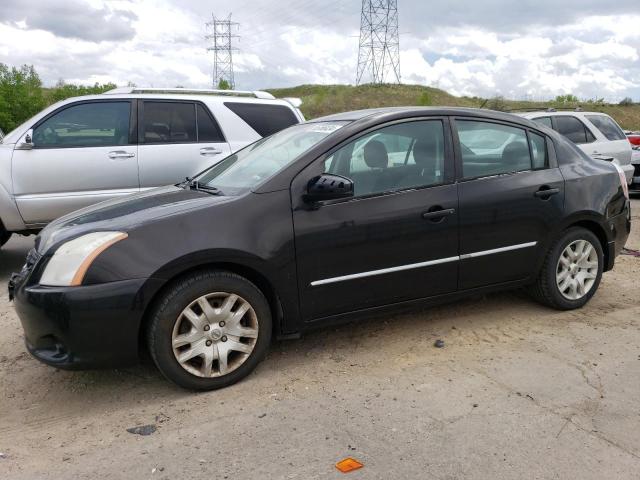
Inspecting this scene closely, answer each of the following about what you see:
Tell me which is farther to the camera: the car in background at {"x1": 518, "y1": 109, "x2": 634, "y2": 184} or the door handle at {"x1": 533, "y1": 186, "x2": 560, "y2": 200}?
the car in background at {"x1": 518, "y1": 109, "x2": 634, "y2": 184}

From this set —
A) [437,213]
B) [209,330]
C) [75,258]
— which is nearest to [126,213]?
[75,258]

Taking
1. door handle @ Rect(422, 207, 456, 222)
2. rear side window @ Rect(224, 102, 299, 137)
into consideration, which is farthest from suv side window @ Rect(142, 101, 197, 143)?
door handle @ Rect(422, 207, 456, 222)

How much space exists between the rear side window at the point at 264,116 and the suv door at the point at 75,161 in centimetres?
129

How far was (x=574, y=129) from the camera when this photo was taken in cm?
975

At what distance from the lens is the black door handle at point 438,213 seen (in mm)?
3898

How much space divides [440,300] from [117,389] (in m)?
2.21

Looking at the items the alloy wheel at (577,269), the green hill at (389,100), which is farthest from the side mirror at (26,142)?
the green hill at (389,100)

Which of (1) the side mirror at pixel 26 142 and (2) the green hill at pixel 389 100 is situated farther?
(2) the green hill at pixel 389 100

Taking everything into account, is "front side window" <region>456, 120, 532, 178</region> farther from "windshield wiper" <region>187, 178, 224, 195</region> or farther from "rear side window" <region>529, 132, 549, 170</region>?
"windshield wiper" <region>187, 178, 224, 195</region>

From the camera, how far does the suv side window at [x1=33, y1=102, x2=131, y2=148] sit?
6160 mm

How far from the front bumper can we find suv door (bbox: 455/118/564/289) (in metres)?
2.24

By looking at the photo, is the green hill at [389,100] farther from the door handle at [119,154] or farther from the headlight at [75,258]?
the headlight at [75,258]

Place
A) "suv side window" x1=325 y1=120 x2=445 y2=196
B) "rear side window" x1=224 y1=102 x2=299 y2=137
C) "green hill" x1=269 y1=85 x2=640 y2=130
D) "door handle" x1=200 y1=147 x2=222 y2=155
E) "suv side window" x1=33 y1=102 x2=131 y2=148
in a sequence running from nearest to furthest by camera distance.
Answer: "suv side window" x1=325 y1=120 x2=445 y2=196 < "suv side window" x1=33 y1=102 x2=131 y2=148 < "door handle" x1=200 y1=147 x2=222 y2=155 < "rear side window" x1=224 y1=102 x2=299 y2=137 < "green hill" x1=269 y1=85 x2=640 y2=130

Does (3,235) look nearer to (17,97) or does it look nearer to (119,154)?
(119,154)
